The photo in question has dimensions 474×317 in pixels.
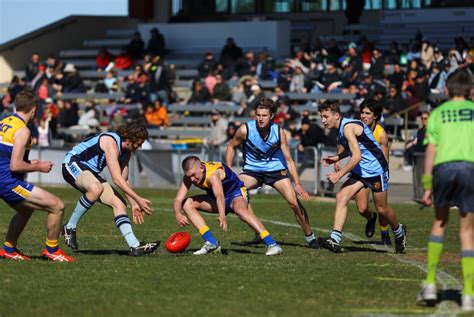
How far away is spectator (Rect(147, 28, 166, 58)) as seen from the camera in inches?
1531

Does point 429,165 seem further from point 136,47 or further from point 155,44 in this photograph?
point 136,47

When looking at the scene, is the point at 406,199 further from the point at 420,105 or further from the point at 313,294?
the point at 313,294

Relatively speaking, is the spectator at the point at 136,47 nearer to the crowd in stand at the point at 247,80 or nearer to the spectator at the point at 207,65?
the crowd in stand at the point at 247,80

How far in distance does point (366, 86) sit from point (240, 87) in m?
4.14

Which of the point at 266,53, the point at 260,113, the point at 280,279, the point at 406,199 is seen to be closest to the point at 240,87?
the point at 266,53

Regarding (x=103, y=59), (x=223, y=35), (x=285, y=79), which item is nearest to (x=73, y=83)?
(x=103, y=59)

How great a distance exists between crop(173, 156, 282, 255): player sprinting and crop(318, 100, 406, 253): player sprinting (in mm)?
1056

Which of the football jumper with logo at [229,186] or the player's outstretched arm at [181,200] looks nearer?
the player's outstretched arm at [181,200]

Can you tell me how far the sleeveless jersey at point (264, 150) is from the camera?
14.9 meters

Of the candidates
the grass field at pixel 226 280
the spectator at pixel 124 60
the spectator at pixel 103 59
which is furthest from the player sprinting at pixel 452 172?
the spectator at pixel 103 59

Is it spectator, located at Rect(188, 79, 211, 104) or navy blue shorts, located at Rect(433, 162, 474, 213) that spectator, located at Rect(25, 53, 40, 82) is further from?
navy blue shorts, located at Rect(433, 162, 474, 213)

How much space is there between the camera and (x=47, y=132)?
31.3m

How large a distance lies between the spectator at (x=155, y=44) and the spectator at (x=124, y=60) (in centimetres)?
76

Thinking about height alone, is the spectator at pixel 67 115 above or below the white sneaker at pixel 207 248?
below
